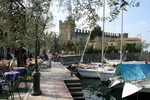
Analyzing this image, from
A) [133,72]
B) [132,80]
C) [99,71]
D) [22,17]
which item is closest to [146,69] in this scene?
[133,72]

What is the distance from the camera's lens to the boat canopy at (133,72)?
48.3 feet

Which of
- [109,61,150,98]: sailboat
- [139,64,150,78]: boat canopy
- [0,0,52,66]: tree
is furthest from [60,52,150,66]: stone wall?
[0,0,52,66]: tree

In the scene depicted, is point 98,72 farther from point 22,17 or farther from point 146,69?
point 22,17

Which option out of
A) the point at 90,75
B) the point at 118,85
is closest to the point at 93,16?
the point at 118,85

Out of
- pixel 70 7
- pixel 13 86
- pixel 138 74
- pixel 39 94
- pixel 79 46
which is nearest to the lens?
pixel 13 86

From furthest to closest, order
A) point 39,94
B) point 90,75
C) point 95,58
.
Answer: point 95,58 → point 90,75 → point 39,94

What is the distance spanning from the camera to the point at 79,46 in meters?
65.4

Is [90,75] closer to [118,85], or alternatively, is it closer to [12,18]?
[118,85]

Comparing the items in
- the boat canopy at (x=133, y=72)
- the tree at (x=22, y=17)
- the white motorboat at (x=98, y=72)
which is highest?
the tree at (x=22, y=17)

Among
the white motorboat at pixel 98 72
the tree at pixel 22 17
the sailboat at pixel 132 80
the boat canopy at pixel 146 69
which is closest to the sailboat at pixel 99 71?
the white motorboat at pixel 98 72

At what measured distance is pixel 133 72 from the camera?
15.6m

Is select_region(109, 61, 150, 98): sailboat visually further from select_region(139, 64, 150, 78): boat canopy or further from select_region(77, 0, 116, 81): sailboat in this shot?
select_region(77, 0, 116, 81): sailboat

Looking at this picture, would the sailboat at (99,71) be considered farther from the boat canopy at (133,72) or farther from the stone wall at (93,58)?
the stone wall at (93,58)

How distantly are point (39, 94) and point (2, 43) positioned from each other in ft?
28.1
